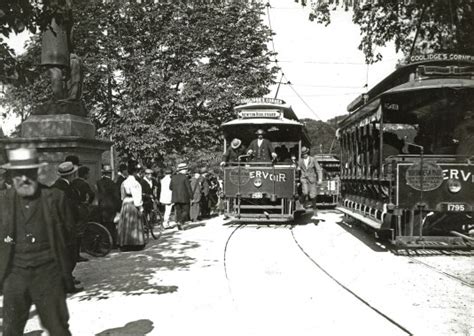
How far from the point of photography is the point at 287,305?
6242 millimetres

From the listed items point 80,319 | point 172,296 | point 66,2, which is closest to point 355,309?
point 172,296

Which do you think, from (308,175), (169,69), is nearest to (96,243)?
(308,175)

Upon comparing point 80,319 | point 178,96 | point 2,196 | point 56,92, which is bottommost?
point 80,319

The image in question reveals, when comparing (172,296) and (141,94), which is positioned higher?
(141,94)

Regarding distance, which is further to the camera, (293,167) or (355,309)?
(293,167)

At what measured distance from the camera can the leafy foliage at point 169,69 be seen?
27.1 m

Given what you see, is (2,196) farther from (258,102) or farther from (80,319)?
(258,102)

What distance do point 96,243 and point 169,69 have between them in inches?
760

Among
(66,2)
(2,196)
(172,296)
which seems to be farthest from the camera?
(172,296)

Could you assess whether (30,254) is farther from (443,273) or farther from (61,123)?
(61,123)

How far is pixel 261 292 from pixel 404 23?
17926mm

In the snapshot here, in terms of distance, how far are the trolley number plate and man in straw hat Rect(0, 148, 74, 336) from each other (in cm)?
790

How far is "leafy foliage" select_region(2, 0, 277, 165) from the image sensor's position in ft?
88.8

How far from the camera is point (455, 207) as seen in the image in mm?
9930
